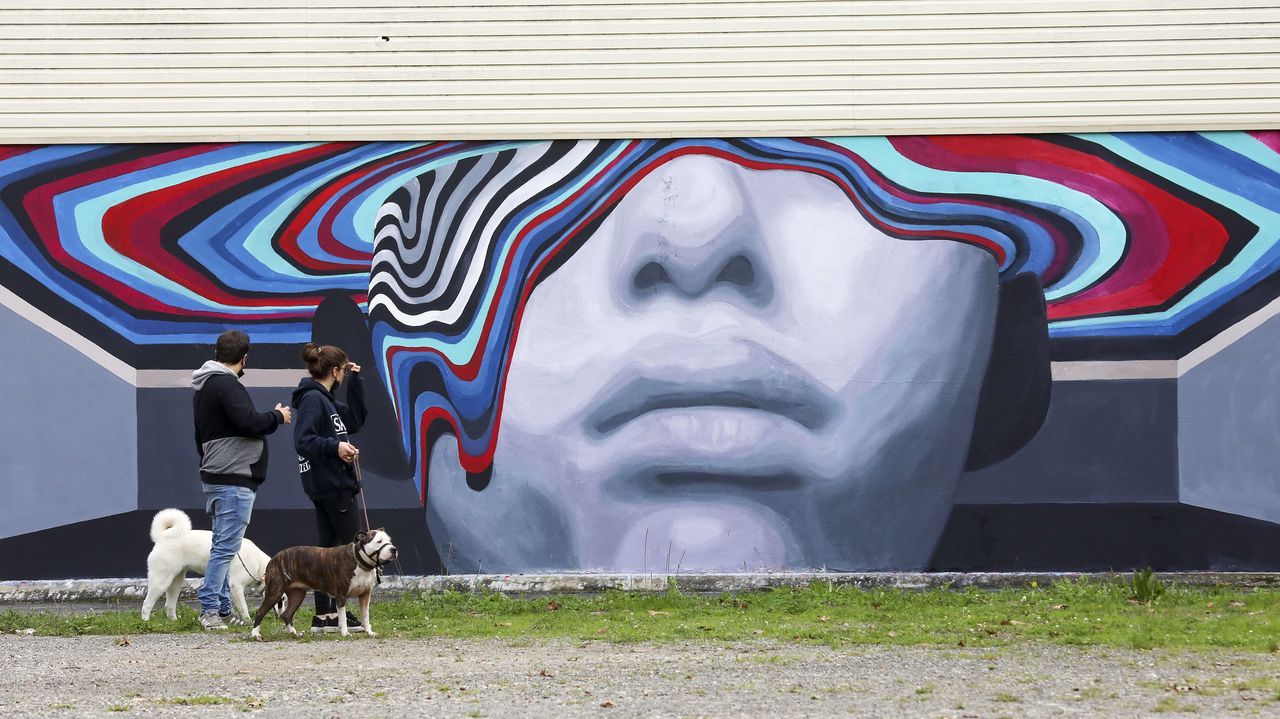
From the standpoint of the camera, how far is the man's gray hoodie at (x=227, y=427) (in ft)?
25.3

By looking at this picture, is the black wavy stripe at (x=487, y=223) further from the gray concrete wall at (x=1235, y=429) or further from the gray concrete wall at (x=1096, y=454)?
the gray concrete wall at (x=1235, y=429)

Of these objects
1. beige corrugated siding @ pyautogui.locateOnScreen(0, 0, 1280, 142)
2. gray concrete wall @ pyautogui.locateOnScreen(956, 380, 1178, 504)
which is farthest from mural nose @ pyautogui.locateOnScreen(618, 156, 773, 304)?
gray concrete wall @ pyautogui.locateOnScreen(956, 380, 1178, 504)

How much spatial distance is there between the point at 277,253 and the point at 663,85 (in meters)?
3.19

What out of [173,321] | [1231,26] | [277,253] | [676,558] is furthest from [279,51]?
[1231,26]

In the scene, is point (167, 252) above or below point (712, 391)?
above

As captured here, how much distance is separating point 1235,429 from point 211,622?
290 inches

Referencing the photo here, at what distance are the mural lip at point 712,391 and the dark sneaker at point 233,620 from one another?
2873 millimetres

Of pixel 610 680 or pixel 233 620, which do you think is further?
pixel 233 620

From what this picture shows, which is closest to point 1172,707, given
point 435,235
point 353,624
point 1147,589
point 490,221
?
point 1147,589

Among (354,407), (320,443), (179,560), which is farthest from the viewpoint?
(179,560)

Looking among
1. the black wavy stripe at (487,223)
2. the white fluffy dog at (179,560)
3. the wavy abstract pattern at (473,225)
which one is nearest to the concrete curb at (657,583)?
the wavy abstract pattern at (473,225)

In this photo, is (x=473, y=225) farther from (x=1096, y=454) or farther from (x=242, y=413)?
(x=1096, y=454)

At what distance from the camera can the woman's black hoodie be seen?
761 centimetres

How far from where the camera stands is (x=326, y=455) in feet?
25.1
